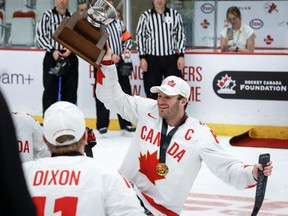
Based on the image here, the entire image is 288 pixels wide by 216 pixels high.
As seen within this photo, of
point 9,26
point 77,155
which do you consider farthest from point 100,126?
point 77,155

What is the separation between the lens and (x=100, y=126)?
7.75 meters

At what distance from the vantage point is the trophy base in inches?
144

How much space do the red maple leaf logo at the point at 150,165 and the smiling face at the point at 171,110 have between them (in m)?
0.19

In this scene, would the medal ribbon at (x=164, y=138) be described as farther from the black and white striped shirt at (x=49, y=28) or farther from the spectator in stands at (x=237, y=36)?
the spectator in stands at (x=237, y=36)

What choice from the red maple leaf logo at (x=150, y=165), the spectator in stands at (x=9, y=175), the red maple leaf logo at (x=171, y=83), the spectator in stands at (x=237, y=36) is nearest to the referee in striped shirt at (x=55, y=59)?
the spectator in stands at (x=237, y=36)

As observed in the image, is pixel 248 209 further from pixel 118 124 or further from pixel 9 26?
pixel 9 26

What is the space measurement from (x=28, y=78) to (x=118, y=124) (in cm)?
117

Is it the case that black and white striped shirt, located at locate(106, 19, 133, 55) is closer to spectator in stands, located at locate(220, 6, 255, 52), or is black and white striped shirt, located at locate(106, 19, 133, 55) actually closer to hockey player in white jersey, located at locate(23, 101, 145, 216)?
spectator in stands, located at locate(220, 6, 255, 52)

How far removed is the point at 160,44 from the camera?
7832 mm

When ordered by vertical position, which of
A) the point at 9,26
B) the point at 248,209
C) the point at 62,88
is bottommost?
the point at 248,209

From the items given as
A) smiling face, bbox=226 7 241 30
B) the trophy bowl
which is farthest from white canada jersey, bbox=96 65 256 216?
smiling face, bbox=226 7 241 30

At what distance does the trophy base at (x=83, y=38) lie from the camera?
3666 mm

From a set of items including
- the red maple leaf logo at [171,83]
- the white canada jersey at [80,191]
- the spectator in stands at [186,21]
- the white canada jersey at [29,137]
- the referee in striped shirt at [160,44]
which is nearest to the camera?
the white canada jersey at [80,191]

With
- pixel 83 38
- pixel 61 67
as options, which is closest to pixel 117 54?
pixel 61 67
